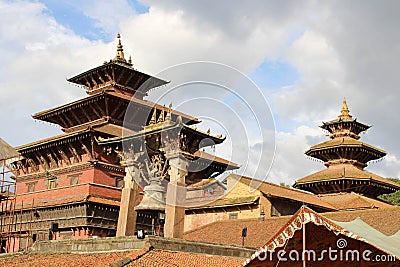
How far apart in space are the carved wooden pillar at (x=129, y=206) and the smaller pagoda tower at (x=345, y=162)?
29.6m

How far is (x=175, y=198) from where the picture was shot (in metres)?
22.9

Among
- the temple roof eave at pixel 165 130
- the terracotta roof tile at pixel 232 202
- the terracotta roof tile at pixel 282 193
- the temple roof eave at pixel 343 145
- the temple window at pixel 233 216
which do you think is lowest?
the temple window at pixel 233 216

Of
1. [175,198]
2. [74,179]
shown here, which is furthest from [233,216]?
[175,198]

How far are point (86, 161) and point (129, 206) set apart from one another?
11.9 m

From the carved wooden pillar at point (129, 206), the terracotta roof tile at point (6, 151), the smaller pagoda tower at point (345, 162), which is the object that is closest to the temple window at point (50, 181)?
the terracotta roof tile at point (6, 151)

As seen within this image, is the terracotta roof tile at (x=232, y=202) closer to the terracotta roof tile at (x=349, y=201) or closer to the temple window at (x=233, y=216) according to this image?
the temple window at (x=233, y=216)

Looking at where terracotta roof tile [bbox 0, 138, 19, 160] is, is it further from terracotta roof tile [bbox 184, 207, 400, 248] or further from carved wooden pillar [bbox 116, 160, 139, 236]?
carved wooden pillar [bbox 116, 160, 139, 236]

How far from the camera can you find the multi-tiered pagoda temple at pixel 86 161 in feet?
112

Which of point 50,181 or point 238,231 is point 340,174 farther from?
point 50,181

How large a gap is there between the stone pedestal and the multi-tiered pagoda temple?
654cm

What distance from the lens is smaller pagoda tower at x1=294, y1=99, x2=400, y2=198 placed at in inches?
2008

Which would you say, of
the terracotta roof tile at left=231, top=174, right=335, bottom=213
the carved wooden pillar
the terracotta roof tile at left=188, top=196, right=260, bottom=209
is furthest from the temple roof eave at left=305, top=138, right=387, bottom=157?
the carved wooden pillar

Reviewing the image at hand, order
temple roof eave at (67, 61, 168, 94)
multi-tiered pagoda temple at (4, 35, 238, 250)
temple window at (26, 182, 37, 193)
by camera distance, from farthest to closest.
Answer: temple roof eave at (67, 61, 168, 94), temple window at (26, 182, 37, 193), multi-tiered pagoda temple at (4, 35, 238, 250)

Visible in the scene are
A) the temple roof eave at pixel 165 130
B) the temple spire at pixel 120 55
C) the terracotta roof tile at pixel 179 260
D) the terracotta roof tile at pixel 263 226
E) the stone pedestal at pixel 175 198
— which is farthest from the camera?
the temple spire at pixel 120 55
